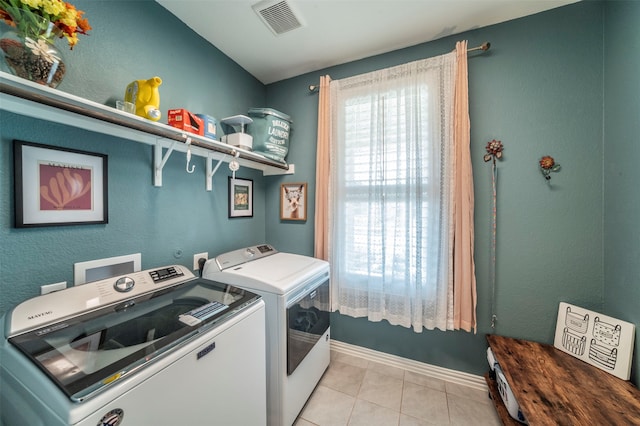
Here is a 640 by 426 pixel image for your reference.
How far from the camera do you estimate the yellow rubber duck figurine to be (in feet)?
3.79

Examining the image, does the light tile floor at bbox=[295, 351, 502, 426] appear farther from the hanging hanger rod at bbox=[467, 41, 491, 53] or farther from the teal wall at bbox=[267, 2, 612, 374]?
the hanging hanger rod at bbox=[467, 41, 491, 53]

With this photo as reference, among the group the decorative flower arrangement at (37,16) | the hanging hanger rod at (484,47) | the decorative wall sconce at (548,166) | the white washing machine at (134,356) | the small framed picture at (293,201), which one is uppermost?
the hanging hanger rod at (484,47)

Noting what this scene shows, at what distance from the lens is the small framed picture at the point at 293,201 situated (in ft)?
7.26

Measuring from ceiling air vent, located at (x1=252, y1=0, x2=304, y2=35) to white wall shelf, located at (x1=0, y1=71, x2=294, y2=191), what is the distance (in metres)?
0.93

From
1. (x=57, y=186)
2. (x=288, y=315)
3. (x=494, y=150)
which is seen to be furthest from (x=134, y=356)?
(x=494, y=150)

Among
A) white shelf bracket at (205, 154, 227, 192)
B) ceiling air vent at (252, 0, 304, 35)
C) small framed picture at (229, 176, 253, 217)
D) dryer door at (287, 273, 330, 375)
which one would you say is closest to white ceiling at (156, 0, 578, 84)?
ceiling air vent at (252, 0, 304, 35)

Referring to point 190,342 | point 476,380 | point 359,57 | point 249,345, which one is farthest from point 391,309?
point 359,57

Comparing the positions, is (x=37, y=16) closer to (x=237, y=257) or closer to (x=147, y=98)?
(x=147, y=98)

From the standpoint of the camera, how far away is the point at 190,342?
814mm

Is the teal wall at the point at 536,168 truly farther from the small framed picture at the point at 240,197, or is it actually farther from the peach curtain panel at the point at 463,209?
the small framed picture at the point at 240,197

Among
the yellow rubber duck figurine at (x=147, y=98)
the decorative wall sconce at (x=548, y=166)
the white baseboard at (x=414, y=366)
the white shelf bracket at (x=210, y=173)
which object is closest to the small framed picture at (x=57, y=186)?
the yellow rubber duck figurine at (x=147, y=98)

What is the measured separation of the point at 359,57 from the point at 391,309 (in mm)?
2190

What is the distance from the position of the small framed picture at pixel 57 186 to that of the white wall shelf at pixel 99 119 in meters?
0.15

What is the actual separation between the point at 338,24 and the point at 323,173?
1096 millimetres
